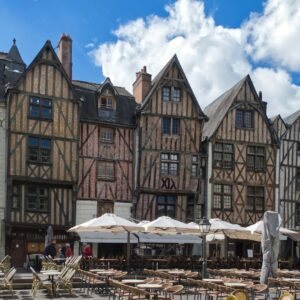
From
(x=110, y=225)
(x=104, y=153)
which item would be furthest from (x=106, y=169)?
(x=110, y=225)

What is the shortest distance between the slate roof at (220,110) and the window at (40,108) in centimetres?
868

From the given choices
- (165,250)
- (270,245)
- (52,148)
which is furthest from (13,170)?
(270,245)

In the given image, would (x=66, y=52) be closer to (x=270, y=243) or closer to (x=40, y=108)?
(x=40, y=108)

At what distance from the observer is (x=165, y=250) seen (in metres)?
28.8

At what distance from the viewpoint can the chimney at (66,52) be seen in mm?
28314

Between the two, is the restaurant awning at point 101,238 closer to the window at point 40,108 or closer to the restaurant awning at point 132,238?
the restaurant awning at point 132,238

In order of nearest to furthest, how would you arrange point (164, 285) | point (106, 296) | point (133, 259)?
point (164, 285) → point (106, 296) → point (133, 259)

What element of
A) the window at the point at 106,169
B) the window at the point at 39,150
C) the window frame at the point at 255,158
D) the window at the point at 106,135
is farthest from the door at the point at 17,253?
the window frame at the point at 255,158

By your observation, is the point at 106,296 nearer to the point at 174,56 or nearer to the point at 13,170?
the point at 13,170

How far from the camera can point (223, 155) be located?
29.5 m

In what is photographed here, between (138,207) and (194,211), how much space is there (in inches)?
119

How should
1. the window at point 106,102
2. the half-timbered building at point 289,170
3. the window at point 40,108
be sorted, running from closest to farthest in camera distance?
the window at point 40,108
the window at point 106,102
the half-timbered building at point 289,170

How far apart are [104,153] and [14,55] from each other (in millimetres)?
6708

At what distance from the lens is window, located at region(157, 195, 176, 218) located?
28.1 m
